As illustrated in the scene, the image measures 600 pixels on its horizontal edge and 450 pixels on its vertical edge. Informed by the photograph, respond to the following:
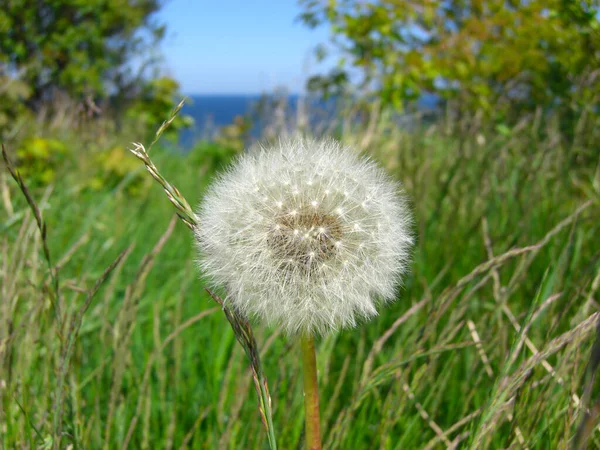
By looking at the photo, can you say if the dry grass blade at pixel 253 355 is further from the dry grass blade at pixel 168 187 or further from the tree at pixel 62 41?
the tree at pixel 62 41

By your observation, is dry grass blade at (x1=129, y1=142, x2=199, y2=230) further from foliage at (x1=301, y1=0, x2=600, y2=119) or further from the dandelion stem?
foliage at (x1=301, y1=0, x2=600, y2=119)

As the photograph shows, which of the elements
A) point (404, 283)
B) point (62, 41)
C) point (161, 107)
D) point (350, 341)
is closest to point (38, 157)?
point (161, 107)

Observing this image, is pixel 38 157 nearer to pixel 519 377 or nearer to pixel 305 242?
pixel 305 242

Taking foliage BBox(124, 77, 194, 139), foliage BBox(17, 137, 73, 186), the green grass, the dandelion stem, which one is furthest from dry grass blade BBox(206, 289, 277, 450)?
foliage BBox(124, 77, 194, 139)

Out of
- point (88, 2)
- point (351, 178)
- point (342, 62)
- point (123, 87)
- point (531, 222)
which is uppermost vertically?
point (88, 2)

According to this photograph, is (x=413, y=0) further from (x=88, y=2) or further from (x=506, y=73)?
(x=88, y=2)

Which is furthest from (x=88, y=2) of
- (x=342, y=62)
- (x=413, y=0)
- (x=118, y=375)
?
(x=118, y=375)
